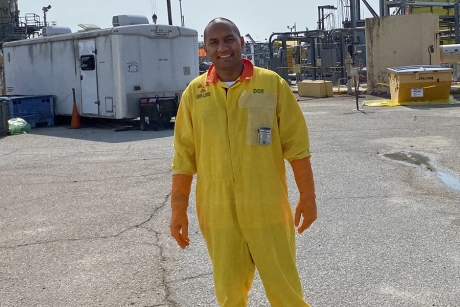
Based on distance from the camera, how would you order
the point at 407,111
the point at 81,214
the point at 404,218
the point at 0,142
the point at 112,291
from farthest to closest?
the point at 407,111, the point at 0,142, the point at 81,214, the point at 404,218, the point at 112,291

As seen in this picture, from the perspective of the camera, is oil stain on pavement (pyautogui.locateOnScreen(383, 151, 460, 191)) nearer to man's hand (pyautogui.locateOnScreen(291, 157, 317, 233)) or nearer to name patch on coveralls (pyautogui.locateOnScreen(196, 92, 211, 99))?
man's hand (pyautogui.locateOnScreen(291, 157, 317, 233))

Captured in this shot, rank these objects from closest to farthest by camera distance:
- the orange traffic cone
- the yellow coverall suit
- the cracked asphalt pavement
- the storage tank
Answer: the yellow coverall suit < the cracked asphalt pavement < the storage tank < the orange traffic cone

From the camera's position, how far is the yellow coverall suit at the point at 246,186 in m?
3.55

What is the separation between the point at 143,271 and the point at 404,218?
2.85m

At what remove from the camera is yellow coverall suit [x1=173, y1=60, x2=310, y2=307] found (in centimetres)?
355

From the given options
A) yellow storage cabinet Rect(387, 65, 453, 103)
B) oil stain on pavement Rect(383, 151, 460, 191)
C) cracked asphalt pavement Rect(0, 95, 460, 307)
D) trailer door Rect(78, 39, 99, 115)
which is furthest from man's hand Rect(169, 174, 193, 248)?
yellow storage cabinet Rect(387, 65, 453, 103)

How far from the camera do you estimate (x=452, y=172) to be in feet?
31.4

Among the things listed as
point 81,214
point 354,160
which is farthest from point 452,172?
point 81,214

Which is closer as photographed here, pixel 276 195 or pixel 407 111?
pixel 276 195

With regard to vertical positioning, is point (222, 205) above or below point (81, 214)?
above

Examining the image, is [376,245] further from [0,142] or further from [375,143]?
[0,142]

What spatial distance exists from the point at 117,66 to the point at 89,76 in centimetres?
140

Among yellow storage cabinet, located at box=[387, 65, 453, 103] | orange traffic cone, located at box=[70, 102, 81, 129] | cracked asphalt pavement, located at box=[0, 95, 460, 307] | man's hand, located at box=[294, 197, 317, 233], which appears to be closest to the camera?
man's hand, located at box=[294, 197, 317, 233]

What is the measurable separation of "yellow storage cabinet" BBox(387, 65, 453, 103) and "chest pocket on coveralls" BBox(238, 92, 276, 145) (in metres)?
17.5
